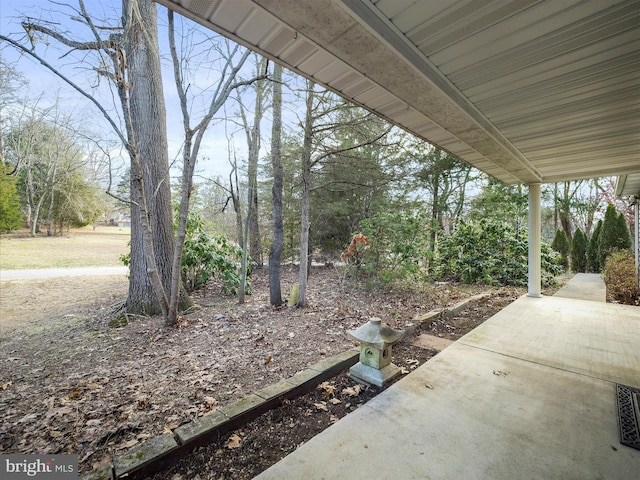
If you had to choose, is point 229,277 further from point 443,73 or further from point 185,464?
point 443,73

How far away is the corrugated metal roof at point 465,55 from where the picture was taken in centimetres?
146

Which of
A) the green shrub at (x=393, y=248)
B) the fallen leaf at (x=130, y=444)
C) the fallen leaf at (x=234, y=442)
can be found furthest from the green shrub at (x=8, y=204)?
the fallen leaf at (x=234, y=442)

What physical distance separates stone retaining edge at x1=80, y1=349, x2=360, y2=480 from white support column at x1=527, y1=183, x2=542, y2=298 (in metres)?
5.16

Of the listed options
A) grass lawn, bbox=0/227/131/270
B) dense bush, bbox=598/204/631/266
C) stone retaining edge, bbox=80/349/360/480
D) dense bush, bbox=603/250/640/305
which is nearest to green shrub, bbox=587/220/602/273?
dense bush, bbox=598/204/631/266

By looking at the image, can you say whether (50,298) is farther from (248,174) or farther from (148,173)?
(248,174)

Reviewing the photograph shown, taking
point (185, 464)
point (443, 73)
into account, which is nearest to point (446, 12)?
point (443, 73)

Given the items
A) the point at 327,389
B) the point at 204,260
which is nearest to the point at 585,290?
the point at 327,389

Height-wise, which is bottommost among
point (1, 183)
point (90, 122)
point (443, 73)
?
point (443, 73)

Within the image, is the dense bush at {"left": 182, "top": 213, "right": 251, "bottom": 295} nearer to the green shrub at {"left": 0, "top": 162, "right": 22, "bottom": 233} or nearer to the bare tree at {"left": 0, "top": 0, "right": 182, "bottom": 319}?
the bare tree at {"left": 0, "top": 0, "right": 182, "bottom": 319}

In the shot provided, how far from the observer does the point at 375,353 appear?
2.61m

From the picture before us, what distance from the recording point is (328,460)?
1.65 metres

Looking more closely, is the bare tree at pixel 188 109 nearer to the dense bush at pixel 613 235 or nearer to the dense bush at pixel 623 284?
the dense bush at pixel 623 284

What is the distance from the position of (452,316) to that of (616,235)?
9448 millimetres

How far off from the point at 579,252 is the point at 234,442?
45.8 feet
